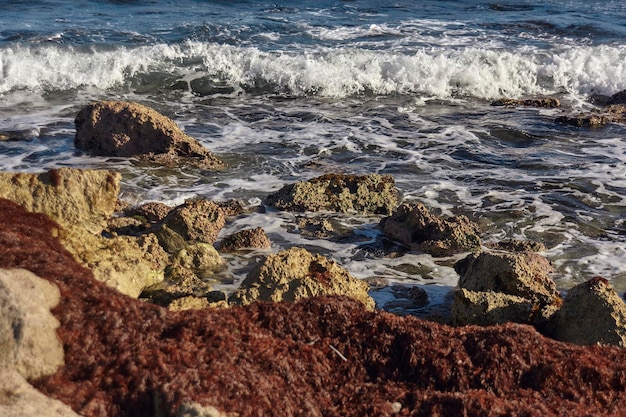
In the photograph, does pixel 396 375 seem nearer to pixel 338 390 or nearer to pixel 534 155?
pixel 338 390

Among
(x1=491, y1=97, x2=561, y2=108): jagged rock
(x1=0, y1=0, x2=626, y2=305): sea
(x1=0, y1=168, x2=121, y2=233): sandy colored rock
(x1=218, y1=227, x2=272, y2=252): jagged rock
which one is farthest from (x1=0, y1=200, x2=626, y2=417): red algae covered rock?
(x1=491, y1=97, x2=561, y2=108): jagged rock

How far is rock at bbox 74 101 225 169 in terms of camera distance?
921 centimetres

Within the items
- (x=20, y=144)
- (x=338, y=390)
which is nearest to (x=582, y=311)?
(x=338, y=390)

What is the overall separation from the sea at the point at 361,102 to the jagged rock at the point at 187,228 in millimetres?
363

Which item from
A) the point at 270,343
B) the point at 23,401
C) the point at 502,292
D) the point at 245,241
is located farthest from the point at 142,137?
the point at 23,401

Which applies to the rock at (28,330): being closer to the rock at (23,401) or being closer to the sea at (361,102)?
the rock at (23,401)

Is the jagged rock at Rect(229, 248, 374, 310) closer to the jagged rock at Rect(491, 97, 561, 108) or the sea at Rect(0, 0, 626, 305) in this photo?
the sea at Rect(0, 0, 626, 305)

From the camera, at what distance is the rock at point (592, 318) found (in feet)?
15.7

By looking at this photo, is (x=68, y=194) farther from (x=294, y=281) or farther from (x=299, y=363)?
(x=299, y=363)

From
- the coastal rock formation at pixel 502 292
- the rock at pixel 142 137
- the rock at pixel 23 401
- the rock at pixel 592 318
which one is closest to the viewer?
the rock at pixel 23 401

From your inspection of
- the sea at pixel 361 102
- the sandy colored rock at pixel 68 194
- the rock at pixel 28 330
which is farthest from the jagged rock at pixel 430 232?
the rock at pixel 28 330

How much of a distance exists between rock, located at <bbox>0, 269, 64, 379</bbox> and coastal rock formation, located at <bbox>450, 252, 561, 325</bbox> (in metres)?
3.02

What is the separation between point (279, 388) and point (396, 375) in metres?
0.62

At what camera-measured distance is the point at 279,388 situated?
2.96m
